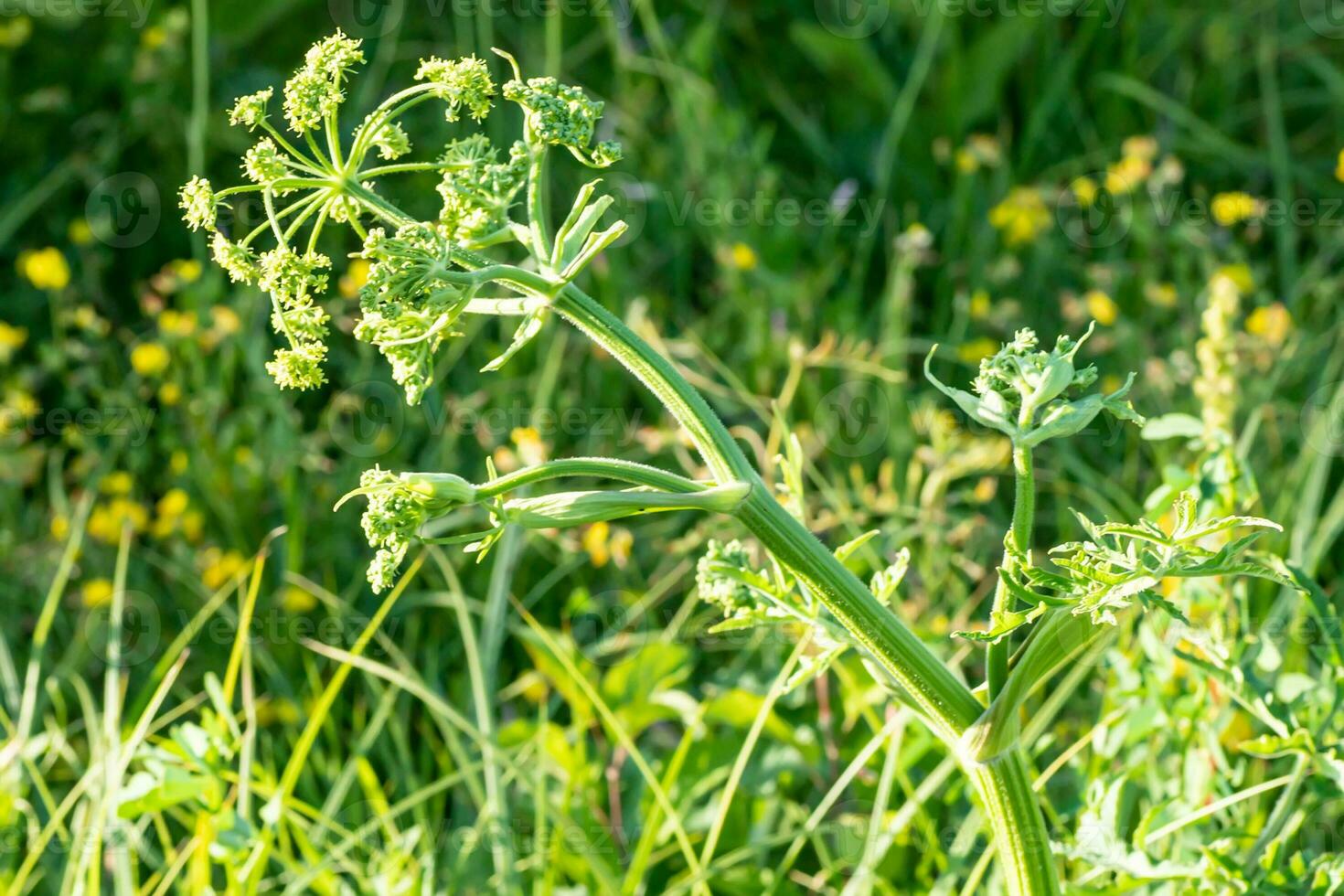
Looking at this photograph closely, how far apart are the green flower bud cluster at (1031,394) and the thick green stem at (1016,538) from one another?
0.06 feet

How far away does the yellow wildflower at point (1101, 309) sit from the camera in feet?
9.73

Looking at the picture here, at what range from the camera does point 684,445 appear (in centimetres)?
248

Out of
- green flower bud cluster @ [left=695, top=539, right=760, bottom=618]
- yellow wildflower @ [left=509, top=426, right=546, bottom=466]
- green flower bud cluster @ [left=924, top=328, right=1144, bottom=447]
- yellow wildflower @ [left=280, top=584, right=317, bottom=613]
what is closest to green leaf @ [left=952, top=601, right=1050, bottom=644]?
green flower bud cluster @ [left=924, top=328, right=1144, bottom=447]

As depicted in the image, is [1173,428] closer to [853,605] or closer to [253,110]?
[853,605]

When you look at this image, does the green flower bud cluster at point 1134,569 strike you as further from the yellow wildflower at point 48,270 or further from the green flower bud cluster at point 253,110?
the yellow wildflower at point 48,270

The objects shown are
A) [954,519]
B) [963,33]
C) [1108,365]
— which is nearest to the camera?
[954,519]

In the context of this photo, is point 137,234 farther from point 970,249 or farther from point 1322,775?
point 1322,775

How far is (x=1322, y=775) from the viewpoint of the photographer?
1446mm

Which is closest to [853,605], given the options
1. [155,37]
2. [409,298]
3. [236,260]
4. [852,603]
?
[852,603]

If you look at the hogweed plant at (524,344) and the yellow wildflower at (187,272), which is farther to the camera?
the yellow wildflower at (187,272)

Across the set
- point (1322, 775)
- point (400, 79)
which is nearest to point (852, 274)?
point (400, 79)

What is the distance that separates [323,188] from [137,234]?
→ 108 inches

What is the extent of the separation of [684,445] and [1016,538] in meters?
1.43

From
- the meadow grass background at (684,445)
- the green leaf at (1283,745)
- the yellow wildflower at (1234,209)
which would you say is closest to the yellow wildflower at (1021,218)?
the meadow grass background at (684,445)
